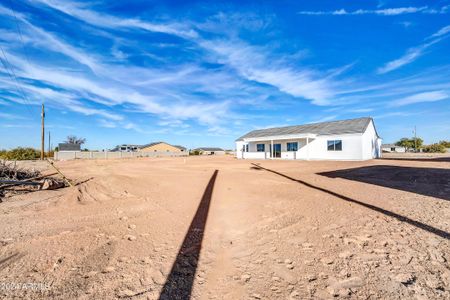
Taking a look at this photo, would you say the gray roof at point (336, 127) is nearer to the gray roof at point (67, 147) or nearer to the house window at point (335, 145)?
the house window at point (335, 145)

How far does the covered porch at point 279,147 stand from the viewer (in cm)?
2648

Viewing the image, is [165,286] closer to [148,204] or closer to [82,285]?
[82,285]

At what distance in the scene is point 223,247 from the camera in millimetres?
3703

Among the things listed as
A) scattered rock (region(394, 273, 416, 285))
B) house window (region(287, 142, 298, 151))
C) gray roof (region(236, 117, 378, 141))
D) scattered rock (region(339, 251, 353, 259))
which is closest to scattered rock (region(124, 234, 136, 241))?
scattered rock (region(339, 251, 353, 259))

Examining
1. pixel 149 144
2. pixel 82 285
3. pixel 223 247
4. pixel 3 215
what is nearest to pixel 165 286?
pixel 82 285

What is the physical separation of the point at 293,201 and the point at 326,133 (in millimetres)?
21023

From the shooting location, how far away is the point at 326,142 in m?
25.1

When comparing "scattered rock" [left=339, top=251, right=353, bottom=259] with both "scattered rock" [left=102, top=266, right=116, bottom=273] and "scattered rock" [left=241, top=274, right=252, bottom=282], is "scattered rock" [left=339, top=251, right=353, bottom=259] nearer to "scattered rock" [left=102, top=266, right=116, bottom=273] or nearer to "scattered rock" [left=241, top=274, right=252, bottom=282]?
"scattered rock" [left=241, top=274, right=252, bottom=282]

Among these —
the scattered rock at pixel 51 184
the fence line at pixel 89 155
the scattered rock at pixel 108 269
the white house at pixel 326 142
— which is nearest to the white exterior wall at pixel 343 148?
the white house at pixel 326 142

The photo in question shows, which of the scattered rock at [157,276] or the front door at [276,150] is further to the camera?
the front door at [276,150]

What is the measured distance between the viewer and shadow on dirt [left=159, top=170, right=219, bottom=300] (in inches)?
98.6

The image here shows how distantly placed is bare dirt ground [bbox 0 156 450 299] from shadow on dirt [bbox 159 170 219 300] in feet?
0.05

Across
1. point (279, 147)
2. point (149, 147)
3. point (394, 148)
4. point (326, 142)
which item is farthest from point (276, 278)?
point (394, 148)

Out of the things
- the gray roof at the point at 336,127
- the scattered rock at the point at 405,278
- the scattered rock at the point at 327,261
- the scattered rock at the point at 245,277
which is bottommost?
the scattered rock at the point at 245,277
